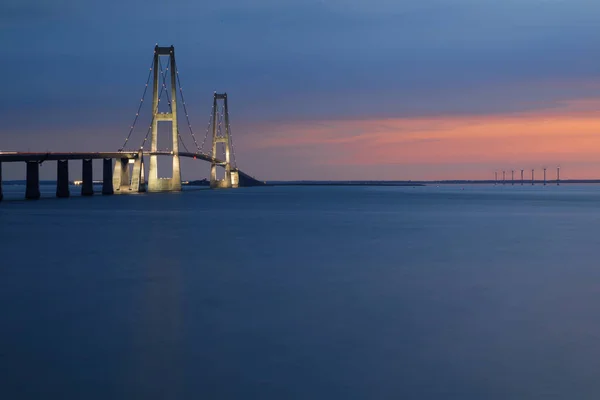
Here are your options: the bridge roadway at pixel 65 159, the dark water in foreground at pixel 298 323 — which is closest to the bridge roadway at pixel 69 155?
the bridge roadway at pixel 65 159

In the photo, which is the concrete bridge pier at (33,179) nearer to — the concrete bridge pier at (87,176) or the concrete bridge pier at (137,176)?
the concrete bridge pier at (87,176)

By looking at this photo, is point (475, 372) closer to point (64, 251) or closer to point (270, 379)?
point (270, 379)

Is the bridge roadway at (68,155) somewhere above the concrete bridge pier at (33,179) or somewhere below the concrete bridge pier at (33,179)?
above

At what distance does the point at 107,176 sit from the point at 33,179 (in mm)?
13524

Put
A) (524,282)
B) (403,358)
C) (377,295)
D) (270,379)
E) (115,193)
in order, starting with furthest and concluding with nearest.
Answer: (115,193)
(524,282)
(377,295)
(403,358)
(270,379)

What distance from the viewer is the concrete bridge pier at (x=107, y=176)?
268ft

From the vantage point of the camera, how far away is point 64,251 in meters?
22.9

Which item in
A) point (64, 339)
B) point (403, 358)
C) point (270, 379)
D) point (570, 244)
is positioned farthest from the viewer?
point (570, 244)

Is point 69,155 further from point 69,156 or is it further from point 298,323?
point 298,323

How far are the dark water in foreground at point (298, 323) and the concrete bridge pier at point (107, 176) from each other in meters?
58.9

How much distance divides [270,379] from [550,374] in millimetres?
2851

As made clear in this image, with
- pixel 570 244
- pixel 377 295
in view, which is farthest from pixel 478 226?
pixel 377 295

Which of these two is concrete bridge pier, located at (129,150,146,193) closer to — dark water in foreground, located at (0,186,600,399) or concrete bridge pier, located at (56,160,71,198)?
concrete bridge pier, located at (56,160,71,198)

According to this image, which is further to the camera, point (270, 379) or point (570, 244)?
point (570, 244)
